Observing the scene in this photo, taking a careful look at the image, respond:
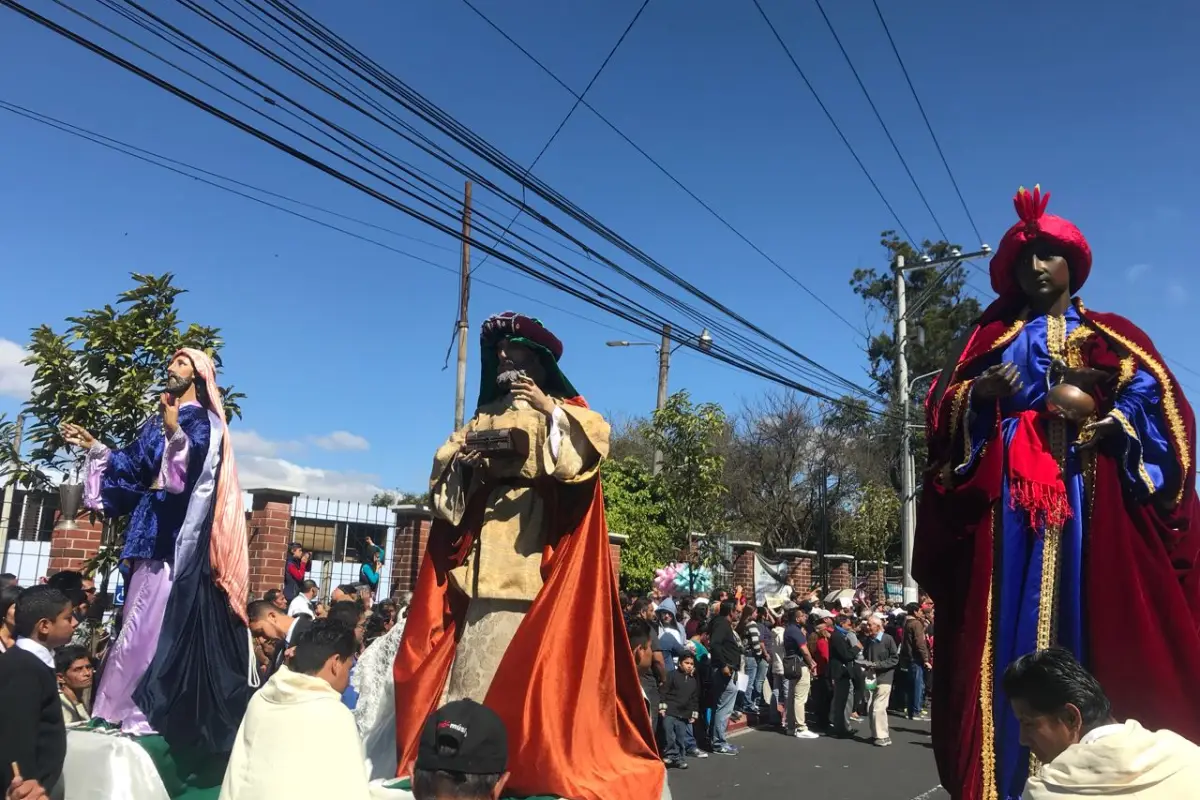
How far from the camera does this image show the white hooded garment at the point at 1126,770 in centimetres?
207

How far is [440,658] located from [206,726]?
1.39 meters

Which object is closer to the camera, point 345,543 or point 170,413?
point 170,413

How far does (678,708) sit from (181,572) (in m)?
5.23

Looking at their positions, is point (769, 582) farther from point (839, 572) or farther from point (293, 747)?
point (293, 747)

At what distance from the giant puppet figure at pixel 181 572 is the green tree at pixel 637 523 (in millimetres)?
10241

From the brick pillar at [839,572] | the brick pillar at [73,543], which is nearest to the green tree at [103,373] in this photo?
the brick pillar at [73,543]

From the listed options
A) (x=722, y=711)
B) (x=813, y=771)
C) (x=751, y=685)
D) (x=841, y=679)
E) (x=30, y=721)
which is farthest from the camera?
(x=751, y=685)

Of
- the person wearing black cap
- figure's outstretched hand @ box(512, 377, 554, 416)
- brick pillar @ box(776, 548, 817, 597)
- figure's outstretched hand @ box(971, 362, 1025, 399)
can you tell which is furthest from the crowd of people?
the person wearing black cap

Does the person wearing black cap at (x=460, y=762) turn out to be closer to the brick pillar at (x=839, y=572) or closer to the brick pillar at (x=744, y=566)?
the brick pillar at (x=744, y=566)

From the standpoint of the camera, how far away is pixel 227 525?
4.79m

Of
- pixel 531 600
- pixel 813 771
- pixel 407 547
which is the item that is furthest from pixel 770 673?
pixel 531 600

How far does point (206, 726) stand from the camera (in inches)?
175

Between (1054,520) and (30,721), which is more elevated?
(1054,520)

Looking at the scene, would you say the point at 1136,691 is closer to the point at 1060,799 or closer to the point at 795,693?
the point at 1060,799
